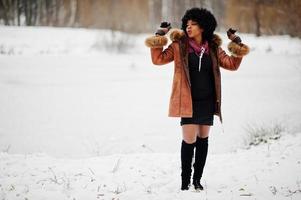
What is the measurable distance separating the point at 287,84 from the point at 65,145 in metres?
8.98

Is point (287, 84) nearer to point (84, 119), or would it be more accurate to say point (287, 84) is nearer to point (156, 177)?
point (84, 119)

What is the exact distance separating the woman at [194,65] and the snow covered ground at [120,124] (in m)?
0.85

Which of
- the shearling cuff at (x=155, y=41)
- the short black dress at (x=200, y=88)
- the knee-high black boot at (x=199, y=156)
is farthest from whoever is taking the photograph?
the knee-high black boot at (x=199, y=156)

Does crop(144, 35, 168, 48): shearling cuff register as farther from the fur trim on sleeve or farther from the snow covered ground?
the snow covered ground

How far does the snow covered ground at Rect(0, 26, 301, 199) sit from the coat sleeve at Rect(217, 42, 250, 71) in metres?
1.45

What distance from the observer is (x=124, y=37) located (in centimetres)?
2119

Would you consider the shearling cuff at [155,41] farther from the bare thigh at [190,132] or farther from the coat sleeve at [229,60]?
the bare thigh at [190,132]

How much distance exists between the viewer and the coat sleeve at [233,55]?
13.3 ft

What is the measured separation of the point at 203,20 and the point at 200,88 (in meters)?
0.70

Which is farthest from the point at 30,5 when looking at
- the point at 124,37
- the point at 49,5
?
the point at 124,37

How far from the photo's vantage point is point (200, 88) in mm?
4027

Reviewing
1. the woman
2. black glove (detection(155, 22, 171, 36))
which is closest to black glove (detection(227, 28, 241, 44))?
the woman

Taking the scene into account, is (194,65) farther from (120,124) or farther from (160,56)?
(120,124)

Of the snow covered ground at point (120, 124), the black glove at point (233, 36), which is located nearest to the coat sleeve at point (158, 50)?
the black glove at point (233, 36)
